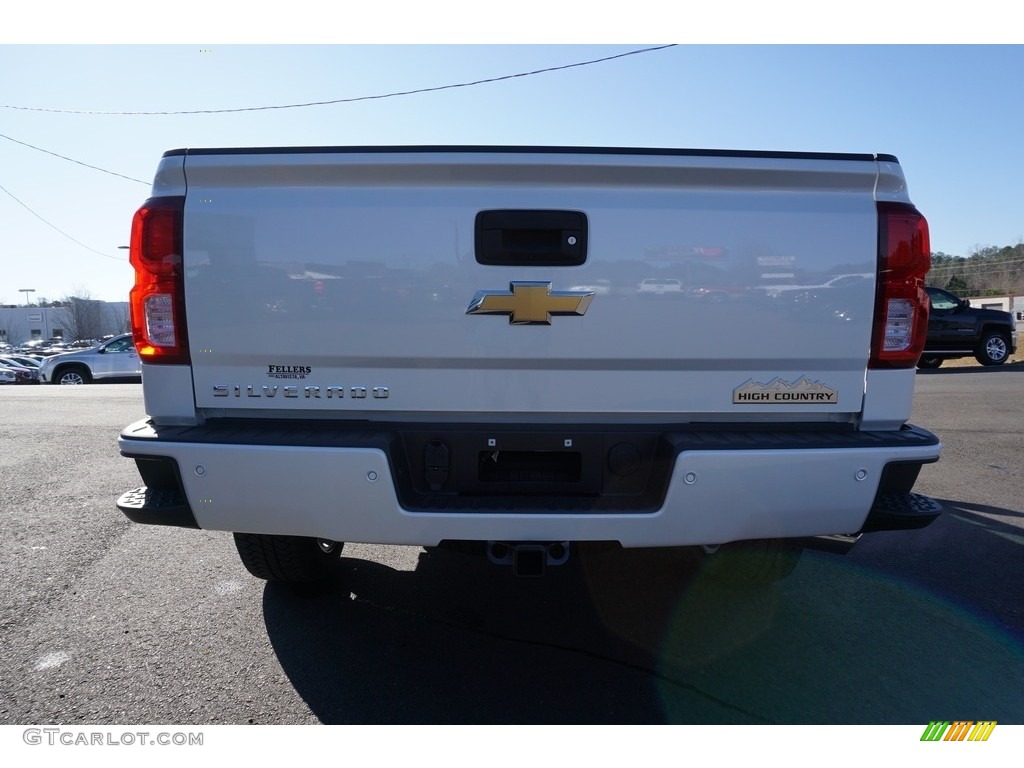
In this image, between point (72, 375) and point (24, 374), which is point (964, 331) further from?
point (24, 374)

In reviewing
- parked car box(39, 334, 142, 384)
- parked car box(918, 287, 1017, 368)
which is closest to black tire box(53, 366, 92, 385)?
parked car box(39, 334, 142, 384)

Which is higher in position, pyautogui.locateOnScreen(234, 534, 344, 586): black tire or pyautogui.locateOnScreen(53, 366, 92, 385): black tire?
pyautogui.locateOnScreen(234, 534, 344, 586): black tire

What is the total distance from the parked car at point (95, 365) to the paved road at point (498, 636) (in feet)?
47.4

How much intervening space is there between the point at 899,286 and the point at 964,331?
16373mm

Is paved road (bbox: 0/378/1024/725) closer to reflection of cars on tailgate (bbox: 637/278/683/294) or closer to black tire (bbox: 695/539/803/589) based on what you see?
black tire (bbox: 695/539/803/589)

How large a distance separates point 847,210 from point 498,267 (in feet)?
4.01

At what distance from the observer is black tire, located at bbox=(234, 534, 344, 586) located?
301 centimetres

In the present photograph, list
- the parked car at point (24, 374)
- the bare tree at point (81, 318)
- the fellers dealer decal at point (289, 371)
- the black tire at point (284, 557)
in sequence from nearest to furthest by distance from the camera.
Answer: the fellers dealer decal at point (289, 371)
the black tire at point (284, 557)
the parked car at point (24, 374)
the bare tree at point (81, 318)

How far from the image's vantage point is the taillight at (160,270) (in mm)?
2367

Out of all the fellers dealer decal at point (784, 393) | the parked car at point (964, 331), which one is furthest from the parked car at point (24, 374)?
the parked car at point (964, 331)

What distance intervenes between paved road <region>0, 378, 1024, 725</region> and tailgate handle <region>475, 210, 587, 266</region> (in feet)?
5.24

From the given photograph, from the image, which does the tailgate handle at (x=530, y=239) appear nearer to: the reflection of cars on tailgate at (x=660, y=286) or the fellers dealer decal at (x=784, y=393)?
the reflection of cars on tailgate at (x=660, y=286)

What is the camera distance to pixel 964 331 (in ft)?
52.3

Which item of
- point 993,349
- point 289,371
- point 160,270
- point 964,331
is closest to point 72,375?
point 160,270
